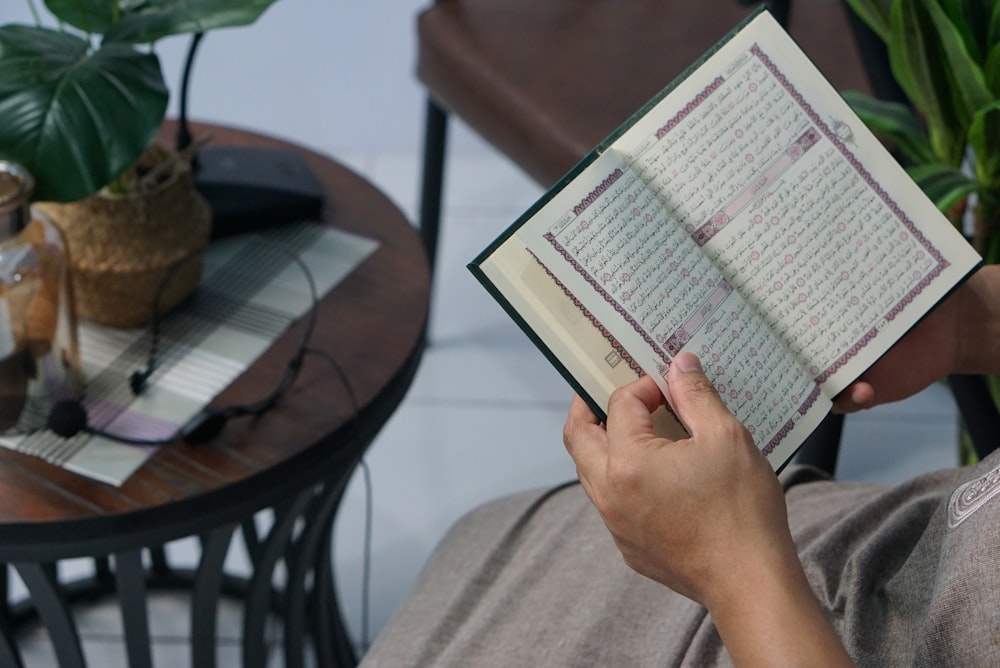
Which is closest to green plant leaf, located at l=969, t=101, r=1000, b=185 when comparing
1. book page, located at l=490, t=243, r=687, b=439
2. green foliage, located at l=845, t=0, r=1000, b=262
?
green foliage, located at l=845, t=0, r=1000, b=262

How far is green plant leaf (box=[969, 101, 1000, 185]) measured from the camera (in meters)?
0.99

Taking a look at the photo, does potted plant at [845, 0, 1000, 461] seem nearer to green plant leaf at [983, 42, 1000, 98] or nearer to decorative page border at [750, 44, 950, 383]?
green plant leaf at [983, 42, 1000, 98]

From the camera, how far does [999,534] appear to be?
2.15ft

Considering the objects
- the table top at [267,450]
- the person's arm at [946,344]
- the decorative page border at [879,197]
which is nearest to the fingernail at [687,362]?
the decorative page border at [879,197]

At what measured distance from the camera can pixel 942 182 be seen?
1043mm

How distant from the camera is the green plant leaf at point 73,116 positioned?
32.8 inches

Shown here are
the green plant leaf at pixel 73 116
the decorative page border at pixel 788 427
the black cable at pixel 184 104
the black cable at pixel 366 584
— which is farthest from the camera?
the black cable at pixel 366 584

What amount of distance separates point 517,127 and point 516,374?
467mm

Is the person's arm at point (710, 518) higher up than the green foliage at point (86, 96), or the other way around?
A: the green foliage at point (86, 96)

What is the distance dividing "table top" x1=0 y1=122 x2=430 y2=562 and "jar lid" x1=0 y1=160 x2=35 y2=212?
193mm

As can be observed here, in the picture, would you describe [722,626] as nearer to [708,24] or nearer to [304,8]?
[708,24]

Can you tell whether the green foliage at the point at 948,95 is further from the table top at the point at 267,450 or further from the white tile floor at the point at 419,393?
the white tile floor at the point at 419,393

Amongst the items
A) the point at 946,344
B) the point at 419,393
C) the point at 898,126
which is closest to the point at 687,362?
the point at 946,344

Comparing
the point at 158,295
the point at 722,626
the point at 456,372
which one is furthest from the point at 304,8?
the point at 722,626
